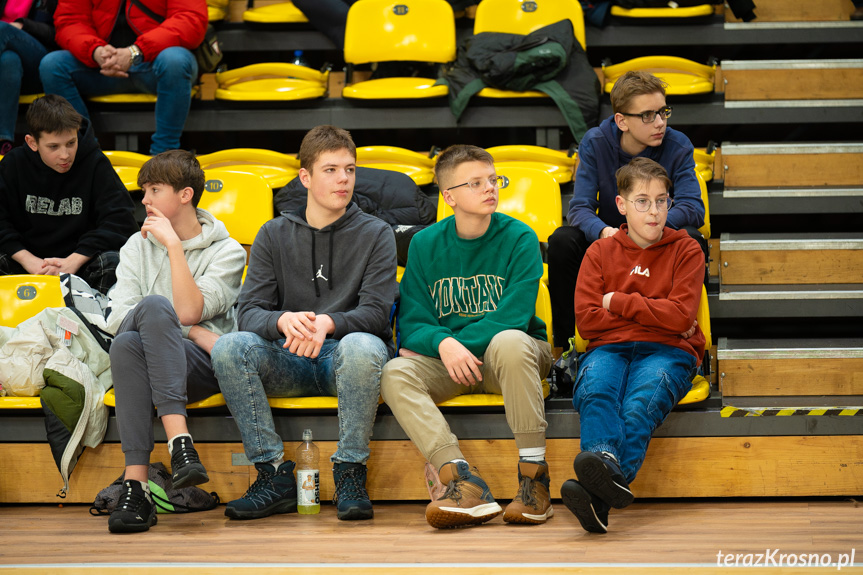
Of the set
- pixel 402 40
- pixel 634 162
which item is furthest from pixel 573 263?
pixel 402 40

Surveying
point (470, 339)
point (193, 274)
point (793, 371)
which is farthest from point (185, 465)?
point (793, 371)

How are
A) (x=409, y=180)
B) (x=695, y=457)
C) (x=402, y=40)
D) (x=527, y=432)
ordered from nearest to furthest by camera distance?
1. (x=527, y=432)
2. (x=695, y=457)
3. (x=409, y=180)
4. (x=402, y=40)

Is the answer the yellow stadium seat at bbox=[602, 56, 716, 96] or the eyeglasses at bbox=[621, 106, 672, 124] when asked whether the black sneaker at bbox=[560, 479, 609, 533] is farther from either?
the yellow stadium seat at bbox=[602, 56, 716, 96]

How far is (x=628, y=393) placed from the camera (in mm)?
2529

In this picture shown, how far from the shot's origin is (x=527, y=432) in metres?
2.47

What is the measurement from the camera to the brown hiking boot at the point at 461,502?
233 cm

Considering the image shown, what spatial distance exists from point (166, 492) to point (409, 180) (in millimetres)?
1564

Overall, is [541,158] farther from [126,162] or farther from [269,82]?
[126,162]

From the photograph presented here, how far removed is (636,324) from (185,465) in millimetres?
1354

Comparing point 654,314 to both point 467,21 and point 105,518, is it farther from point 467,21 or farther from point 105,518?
point 467,21

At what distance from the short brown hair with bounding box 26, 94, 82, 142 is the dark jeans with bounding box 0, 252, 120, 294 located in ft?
1.63

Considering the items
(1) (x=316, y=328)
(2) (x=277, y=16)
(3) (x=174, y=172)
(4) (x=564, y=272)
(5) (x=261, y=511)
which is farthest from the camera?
(2) (x=277, y=16)

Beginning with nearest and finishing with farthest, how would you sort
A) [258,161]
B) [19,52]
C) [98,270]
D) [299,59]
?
[98,270] → [258,161] → [19,52] → [299,59]

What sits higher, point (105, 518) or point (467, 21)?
point (467, 21)
